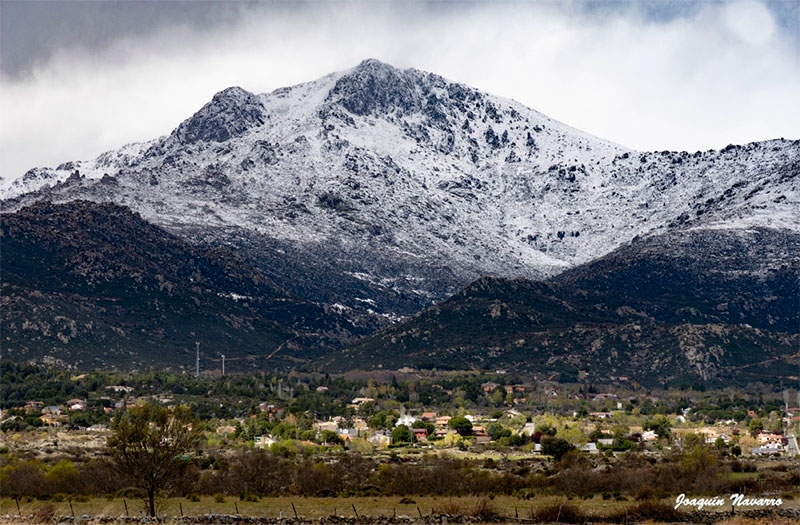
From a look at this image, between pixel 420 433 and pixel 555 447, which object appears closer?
pixel 555 447

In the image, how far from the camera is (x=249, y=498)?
256ft

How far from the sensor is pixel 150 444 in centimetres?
6900

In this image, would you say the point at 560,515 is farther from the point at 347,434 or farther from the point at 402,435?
the point at 347,434

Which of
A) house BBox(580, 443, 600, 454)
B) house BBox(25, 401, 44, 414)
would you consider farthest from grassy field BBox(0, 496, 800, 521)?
house BBox(25, 401, 44, 414)

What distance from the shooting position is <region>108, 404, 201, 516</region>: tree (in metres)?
68.6

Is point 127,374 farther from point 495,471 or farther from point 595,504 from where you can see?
point 595,504

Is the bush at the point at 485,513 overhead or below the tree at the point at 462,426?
below

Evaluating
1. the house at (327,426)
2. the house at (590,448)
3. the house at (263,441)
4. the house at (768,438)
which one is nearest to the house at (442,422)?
the house at (327,426)

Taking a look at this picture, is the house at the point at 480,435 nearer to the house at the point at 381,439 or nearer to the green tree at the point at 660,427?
the house at the point at 381,439

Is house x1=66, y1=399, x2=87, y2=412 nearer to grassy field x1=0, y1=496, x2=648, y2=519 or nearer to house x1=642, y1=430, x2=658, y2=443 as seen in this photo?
house x1=642, y1=430, x2=658, y2=443

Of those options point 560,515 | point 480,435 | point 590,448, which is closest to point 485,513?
point 560,515

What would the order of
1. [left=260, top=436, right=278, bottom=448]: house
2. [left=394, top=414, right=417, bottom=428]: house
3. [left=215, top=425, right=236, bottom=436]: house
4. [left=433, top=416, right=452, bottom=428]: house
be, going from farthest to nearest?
[left=394, top=414, right=417, bottom=428]: house → [left=433, top=416, right=452, bottom=428]: house → [left=215, top=425, right=236, bottom=436]: house → [left=260, top=436, right=278, bottom=448]: house

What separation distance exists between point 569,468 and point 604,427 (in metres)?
60.7

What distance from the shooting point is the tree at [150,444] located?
2702 inches
